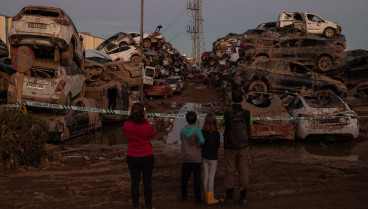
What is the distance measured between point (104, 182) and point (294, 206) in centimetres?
335

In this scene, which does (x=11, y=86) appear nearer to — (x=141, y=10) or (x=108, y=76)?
(x=108, y=76)

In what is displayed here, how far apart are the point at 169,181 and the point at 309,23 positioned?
22.3 metres

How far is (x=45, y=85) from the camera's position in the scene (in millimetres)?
10391

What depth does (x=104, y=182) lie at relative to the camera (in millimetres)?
6469

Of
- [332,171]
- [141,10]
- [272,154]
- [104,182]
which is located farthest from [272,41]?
[104,182]

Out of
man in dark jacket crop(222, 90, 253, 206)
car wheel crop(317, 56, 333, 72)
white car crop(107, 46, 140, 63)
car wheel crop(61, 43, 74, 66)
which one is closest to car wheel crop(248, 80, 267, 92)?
car wheel crop(317, 56, 333, 72)

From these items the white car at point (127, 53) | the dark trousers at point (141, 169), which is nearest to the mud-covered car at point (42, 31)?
the dark trousers at point (141, 169)

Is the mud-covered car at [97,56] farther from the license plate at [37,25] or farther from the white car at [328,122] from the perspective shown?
the white car at [328,122]

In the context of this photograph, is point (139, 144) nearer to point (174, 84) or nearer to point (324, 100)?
point (324, 100)

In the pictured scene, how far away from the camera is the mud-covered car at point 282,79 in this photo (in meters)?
16.8

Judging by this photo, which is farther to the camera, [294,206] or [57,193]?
[57,193]

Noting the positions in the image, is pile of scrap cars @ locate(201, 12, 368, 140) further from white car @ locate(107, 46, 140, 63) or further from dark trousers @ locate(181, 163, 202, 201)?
white car @ locate(107, 46, 140, 63)

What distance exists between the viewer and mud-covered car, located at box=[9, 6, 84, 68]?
1099 centimetres

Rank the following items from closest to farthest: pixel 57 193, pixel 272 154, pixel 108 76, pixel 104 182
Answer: pixel 57 193 → pixel 104 182 → pixel 272 154 → pixel 108 76
